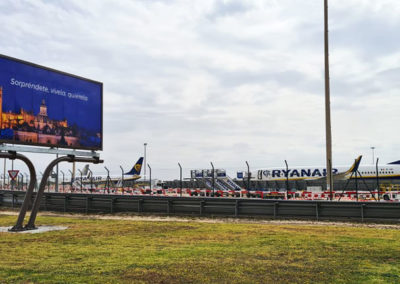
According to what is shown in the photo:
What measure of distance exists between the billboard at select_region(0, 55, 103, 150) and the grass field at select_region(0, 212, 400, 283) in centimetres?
399

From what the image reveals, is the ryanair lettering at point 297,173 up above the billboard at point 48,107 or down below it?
below

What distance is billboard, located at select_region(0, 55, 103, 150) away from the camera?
1489 cm

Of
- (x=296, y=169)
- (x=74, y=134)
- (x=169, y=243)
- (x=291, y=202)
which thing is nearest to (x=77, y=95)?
(x=74, y=134)

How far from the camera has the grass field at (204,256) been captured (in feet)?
23.1

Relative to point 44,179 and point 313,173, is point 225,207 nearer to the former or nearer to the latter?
point 44,179

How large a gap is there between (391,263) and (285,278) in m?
2.73

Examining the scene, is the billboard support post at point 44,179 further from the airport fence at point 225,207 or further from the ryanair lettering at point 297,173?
the ryanair lettering at point 297,173

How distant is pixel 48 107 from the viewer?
53.4ft

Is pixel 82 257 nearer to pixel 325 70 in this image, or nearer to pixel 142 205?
pixel 142 205

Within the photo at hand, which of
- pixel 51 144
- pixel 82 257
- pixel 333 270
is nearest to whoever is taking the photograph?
pixel 333 270

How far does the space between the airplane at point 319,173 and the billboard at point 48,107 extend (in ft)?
121

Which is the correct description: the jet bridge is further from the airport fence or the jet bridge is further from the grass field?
the grass field

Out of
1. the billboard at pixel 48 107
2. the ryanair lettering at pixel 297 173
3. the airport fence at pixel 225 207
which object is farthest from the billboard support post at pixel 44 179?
the ryanair lettering at pixel 297 173

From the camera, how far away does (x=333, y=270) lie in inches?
295
